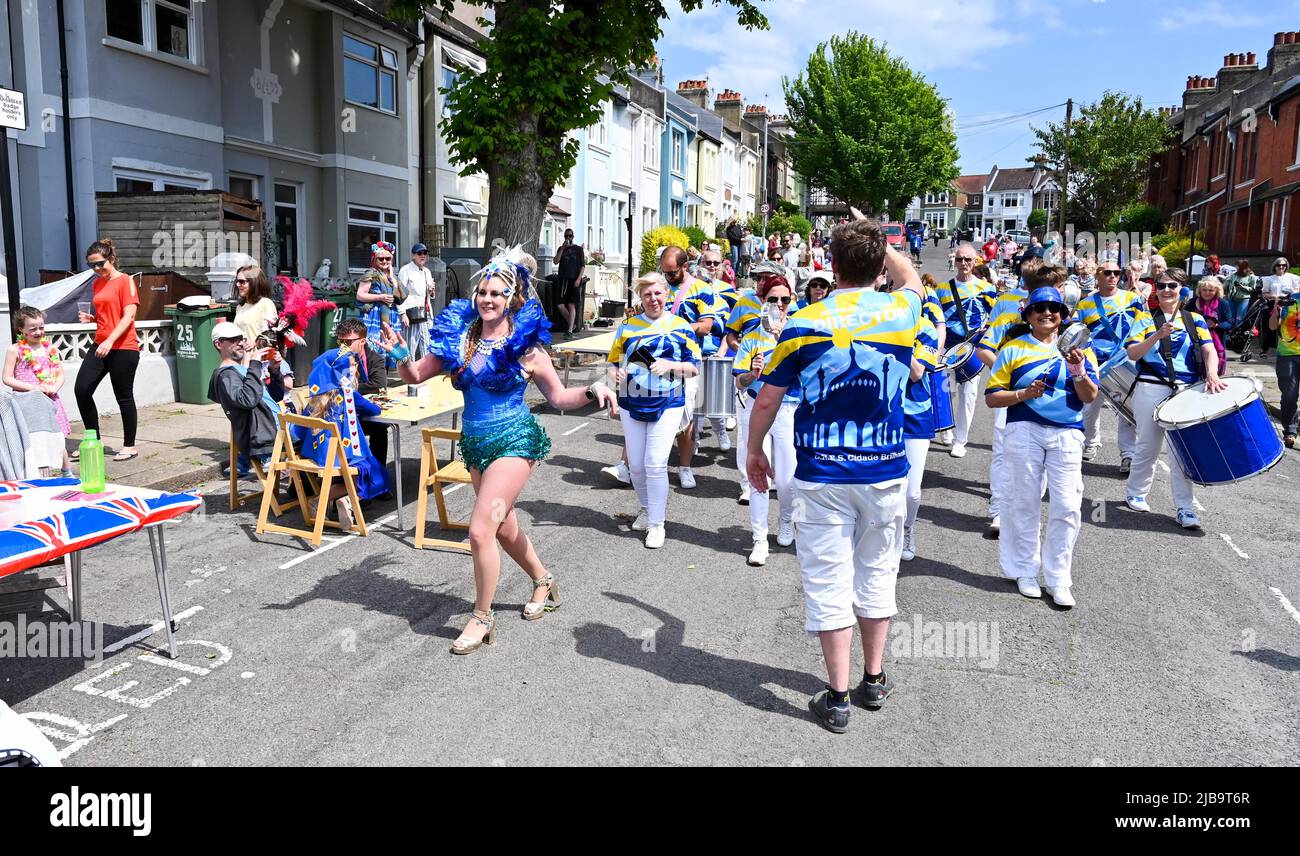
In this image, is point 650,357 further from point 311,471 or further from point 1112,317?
point 1112,317

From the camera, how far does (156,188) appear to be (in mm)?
14969

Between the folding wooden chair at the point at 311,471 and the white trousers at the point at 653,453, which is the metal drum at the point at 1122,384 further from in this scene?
the folding wooden chair at the point at 311,471

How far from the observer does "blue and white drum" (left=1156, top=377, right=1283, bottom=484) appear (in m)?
6.59

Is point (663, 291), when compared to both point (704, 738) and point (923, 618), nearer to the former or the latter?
point (923, 618)

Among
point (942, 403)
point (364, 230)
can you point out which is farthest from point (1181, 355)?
point (364, 230)

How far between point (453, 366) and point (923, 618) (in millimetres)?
3002

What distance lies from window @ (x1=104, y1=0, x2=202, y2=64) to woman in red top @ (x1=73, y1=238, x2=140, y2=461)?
24.6 ft

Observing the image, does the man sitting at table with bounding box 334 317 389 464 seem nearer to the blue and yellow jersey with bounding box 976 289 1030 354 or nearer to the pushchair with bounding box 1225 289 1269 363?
the blue and yellow jersey with bounding box 976 289 1030 354

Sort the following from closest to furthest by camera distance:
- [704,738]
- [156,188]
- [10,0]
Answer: [704,738]
[10,0]
[156,188]

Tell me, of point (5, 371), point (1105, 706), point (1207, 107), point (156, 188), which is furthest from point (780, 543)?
point (1207, 107)

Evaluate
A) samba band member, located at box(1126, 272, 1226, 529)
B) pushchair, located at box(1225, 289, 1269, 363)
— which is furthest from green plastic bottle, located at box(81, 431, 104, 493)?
pushchair, located at box(1225, 289, 1269, 363)

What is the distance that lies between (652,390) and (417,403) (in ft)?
7.00

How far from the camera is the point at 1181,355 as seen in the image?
768cm

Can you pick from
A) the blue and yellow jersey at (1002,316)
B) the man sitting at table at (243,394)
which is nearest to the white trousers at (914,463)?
the blue and yellow jersey at (1002,316)
